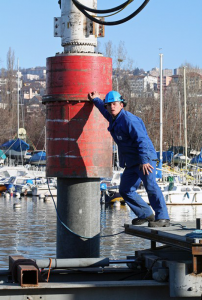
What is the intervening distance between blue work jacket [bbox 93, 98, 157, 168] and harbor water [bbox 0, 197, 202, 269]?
16.5ft

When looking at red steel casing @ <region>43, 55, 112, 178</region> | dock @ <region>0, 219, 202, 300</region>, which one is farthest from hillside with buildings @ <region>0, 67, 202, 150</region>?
dock @ <region>0, 219, 202, 300</region>

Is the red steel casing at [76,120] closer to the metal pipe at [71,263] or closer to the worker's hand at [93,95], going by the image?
the worker's hand at [93,95]

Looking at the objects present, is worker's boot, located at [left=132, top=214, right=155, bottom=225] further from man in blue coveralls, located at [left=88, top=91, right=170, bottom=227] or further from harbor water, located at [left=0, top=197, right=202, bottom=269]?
harbor water, located at [left=0, top=197, right=202, bottom=269]

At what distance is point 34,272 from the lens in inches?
263

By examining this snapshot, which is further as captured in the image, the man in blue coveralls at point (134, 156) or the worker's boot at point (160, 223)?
the man in blue coveralls at point (134, 156)

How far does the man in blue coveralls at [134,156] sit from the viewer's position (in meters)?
8.46

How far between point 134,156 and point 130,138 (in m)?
0.26

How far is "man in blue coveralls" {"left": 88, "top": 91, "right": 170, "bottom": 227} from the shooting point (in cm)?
846

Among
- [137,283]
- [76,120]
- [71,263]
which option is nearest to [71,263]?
[71,263]

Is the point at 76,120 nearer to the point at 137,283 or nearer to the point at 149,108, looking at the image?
the point at 137,283

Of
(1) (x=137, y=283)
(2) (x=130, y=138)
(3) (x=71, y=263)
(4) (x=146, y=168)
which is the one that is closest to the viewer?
(1) (x=137, y=283)

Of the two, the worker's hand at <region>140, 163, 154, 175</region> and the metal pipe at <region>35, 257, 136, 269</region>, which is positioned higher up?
the worker's hand at <region>140, 163, 154, 175</region>

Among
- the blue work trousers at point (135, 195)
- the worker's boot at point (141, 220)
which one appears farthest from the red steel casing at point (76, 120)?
the worker's boot at point (141, 220)

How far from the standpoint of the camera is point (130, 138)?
28.3 feet
